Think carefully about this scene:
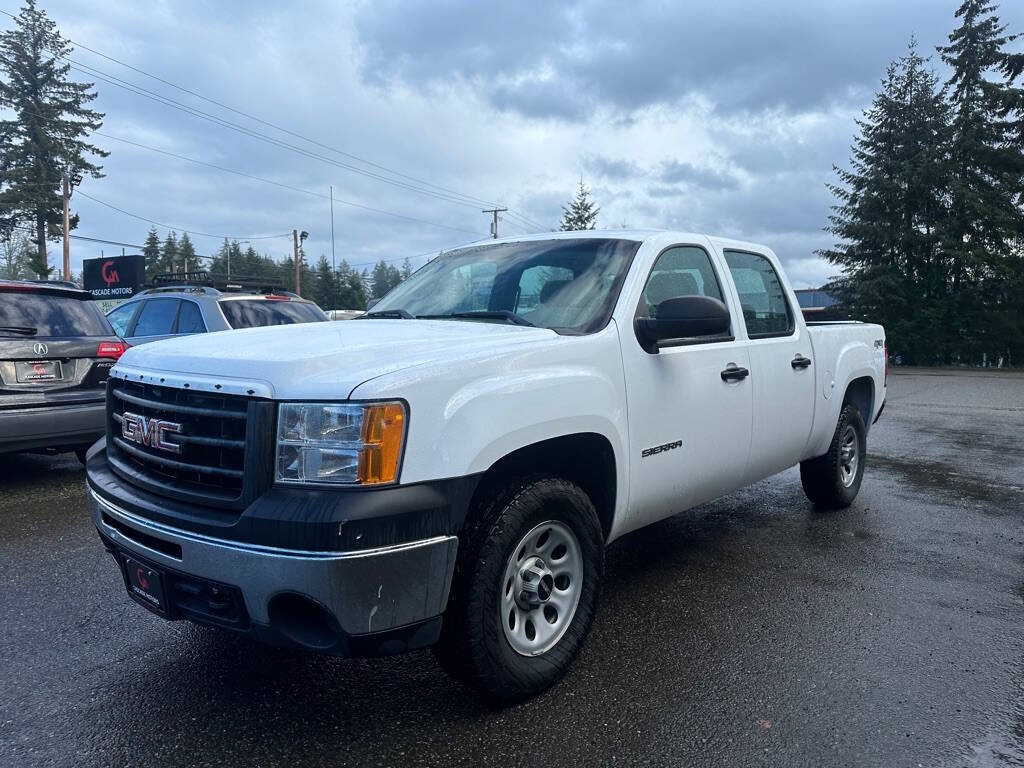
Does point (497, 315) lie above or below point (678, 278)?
below

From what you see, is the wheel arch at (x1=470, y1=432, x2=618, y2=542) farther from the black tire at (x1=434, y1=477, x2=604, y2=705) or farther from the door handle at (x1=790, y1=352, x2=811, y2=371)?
the door handle at (x1=790, y1=352, x2=811, y2=371)

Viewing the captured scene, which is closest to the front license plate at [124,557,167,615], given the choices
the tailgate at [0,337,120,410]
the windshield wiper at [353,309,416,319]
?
the windshield wiper at [353,309,416,319]

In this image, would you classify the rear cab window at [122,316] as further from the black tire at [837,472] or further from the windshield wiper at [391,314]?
the black tire at [837,472]

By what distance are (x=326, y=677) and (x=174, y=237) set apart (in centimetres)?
10971

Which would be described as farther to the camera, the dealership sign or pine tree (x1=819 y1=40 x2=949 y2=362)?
the dealership sign

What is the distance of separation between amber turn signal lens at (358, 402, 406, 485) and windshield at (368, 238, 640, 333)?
112 centimetres

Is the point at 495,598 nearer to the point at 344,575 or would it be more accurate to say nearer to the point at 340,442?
the point at 344,575

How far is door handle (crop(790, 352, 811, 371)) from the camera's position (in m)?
4.66

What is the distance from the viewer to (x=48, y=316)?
20.1 ft

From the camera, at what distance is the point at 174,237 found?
101562 millimetres

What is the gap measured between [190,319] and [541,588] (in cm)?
703

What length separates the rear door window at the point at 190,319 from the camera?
859cm

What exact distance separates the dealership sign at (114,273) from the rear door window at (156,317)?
30746 millimetres

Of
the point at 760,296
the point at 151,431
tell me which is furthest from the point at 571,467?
the point at 760,296
